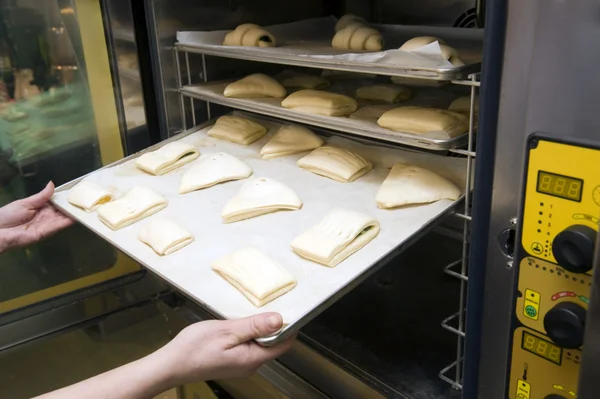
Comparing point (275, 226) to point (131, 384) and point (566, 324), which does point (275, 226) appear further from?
point (566, 324)

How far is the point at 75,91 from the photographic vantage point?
1.33 metres

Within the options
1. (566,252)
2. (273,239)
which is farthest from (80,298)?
(566,252)

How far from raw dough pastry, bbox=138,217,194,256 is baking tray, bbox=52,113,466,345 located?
12mm

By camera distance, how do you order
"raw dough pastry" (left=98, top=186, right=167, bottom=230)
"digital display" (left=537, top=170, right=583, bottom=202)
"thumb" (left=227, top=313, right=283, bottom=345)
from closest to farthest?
"digital display" (left=537, top=170, right=583, bottom=202) < "thumb" (left=227, top=313, right=283, bottom=345) < "raw dough pastry" (left=98, top=186, right=167, bottom=230)

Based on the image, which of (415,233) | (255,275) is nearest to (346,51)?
(415,233)

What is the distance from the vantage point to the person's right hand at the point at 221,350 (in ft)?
2.41

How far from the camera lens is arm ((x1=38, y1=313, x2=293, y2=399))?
0.75m

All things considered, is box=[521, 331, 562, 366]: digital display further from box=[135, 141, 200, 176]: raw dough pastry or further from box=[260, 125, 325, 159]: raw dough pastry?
box=[135, 141, 200, 176]: raw dough pastry

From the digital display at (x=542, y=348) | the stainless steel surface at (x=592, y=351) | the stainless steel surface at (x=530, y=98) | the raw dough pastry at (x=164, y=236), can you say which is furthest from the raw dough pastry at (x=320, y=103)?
the stainless steel surface at (x=592, y=351)

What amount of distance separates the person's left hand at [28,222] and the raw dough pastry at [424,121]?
0.75 meters

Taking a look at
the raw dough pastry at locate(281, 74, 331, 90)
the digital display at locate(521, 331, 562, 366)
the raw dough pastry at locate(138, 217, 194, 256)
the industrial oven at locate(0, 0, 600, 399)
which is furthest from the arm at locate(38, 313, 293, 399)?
the raw dough pastry at locate(281, 74, 331, 90)

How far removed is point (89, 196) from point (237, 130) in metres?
0.39

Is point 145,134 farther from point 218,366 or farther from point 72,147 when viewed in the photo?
point 218,366

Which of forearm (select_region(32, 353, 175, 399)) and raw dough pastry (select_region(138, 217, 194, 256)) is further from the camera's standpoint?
raw dough pastry (select_region(138, 217, 194, 256))
